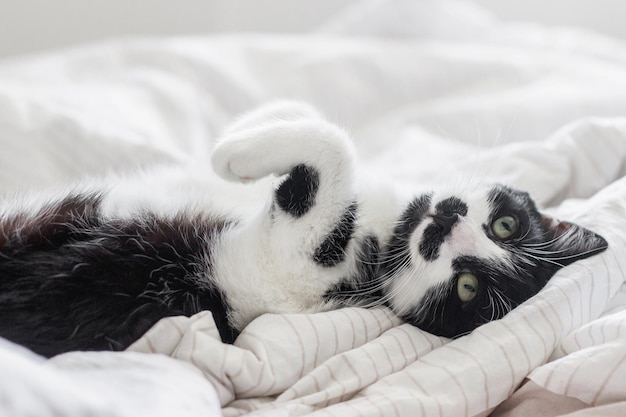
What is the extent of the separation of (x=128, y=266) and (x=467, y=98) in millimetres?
1108

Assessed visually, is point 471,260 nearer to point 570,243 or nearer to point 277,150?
point 570,243

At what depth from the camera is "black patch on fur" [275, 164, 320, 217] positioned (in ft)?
3.23

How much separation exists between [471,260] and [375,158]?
0.63 m

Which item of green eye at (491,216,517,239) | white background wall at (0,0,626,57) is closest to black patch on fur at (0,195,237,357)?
green eye at (491,216,517,239)

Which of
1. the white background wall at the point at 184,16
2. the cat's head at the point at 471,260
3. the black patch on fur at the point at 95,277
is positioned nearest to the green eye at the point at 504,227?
the cat's head at the point at 471,260

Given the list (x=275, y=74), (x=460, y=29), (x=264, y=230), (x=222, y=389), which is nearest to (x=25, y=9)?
(x=275, y=74)

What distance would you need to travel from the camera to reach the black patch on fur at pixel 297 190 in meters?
0.99

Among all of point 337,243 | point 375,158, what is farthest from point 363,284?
point 375,158

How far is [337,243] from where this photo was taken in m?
1.02

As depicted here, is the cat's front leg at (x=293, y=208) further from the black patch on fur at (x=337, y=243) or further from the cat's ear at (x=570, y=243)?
the cat's ear at (x=570, y=243)

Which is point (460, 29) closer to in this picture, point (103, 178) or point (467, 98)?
point (467, 98)

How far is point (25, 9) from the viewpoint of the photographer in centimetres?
259

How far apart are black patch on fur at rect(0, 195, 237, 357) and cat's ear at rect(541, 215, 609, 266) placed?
48 centimetres

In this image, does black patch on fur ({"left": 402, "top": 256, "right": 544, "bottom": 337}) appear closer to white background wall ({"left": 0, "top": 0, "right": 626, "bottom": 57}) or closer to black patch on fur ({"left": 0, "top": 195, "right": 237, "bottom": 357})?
black patch on fur ({"left": 0, "top": 195, "right": 237, "bottom": 357})
